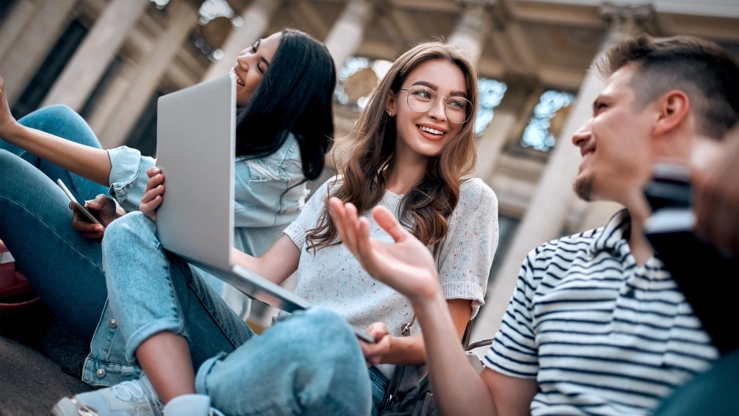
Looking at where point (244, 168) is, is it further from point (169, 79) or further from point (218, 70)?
point (169, 79)

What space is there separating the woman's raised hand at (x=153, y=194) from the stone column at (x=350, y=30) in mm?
9840

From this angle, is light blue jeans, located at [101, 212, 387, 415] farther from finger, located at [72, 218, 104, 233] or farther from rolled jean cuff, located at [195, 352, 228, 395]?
finger, located at [72, 218, 104, 233]

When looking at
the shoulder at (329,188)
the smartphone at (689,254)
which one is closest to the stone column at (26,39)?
the shoulder at (329,188)

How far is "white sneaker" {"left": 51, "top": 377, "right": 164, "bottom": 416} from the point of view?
1360 millimetres

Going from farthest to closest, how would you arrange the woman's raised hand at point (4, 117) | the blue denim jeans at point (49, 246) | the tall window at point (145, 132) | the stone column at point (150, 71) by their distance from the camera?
the tall window at point (145, 132) < the stone column at point (150, 71) < the woman's raised hand at point (4, 117) < the blue denim jeans at point (49, 246)

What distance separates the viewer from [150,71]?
14344mm

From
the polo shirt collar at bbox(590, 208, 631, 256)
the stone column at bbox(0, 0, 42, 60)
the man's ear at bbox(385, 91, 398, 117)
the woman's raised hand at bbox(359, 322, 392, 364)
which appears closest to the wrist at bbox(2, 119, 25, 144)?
the man's ear at bbox(385, 91, 398, 117)

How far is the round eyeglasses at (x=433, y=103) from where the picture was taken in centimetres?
223

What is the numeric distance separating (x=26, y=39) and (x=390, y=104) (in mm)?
12011

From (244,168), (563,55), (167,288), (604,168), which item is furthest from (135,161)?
(563,55)

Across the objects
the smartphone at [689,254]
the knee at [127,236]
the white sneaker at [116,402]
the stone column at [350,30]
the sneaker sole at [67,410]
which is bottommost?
the sneaker sole at [67,410]

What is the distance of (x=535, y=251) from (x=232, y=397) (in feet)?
2.87

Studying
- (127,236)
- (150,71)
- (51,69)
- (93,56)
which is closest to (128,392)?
(127,236)

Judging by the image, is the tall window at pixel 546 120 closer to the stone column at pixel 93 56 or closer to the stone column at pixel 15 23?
the stone column at pixel 93 56
